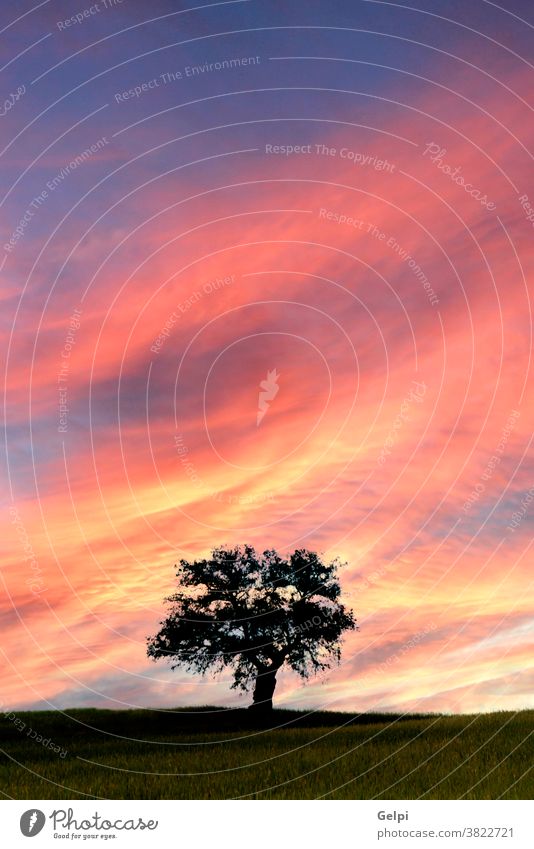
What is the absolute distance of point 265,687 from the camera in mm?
39406

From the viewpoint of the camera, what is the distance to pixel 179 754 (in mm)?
25641

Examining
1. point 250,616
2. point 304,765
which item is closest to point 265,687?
point 250,616

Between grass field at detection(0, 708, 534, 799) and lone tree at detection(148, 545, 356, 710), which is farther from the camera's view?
lone tree at detection(148, 545, 356, 710)

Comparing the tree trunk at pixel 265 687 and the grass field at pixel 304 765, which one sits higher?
the tree trunk at pixel 265 687

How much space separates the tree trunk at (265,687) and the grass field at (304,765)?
5.02 m

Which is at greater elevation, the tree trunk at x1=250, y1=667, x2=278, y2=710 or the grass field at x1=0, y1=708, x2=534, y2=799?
the tree trunk at x1=250, y1=667, x2=278, y2=710

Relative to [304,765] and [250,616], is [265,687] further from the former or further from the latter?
[304,765]

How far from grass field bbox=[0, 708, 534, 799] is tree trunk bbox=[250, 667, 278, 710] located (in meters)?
5.02

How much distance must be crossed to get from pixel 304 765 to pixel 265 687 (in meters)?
17.5

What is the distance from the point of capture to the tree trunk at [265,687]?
128ft

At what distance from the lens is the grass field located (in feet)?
64.7
